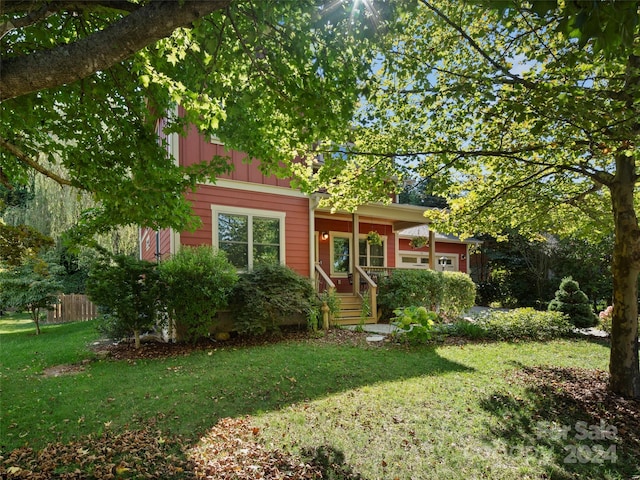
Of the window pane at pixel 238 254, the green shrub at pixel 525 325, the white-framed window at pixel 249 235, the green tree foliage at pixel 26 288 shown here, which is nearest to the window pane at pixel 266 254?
the white-framed window at pixel 249 235

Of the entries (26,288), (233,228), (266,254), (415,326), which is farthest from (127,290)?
(415,326)

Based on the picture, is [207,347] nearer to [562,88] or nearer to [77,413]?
[77,413]

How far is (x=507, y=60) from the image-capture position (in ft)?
15.0

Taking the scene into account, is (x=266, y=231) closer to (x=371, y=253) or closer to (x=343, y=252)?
(x=343, y=252)

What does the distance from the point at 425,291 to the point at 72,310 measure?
548 inches

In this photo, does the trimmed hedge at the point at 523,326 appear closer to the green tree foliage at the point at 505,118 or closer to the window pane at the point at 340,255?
the green tree foliage at the point at 505,118

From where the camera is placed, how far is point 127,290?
7172mm

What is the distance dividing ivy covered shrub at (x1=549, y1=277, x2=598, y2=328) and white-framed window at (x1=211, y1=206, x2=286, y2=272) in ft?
28.1

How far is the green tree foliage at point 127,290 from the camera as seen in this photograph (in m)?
7.02

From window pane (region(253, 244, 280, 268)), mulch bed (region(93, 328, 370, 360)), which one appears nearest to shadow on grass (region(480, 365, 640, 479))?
mulch bed (region(93, 328, 370, 360))

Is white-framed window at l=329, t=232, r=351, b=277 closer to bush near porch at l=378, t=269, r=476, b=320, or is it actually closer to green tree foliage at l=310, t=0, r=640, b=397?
bush near porch at l=378, t=269, r=476, b=320

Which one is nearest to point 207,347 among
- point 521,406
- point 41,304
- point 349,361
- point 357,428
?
point 349,361

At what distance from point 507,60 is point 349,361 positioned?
5131 mm

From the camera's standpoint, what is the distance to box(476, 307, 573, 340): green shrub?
8.90 meters
